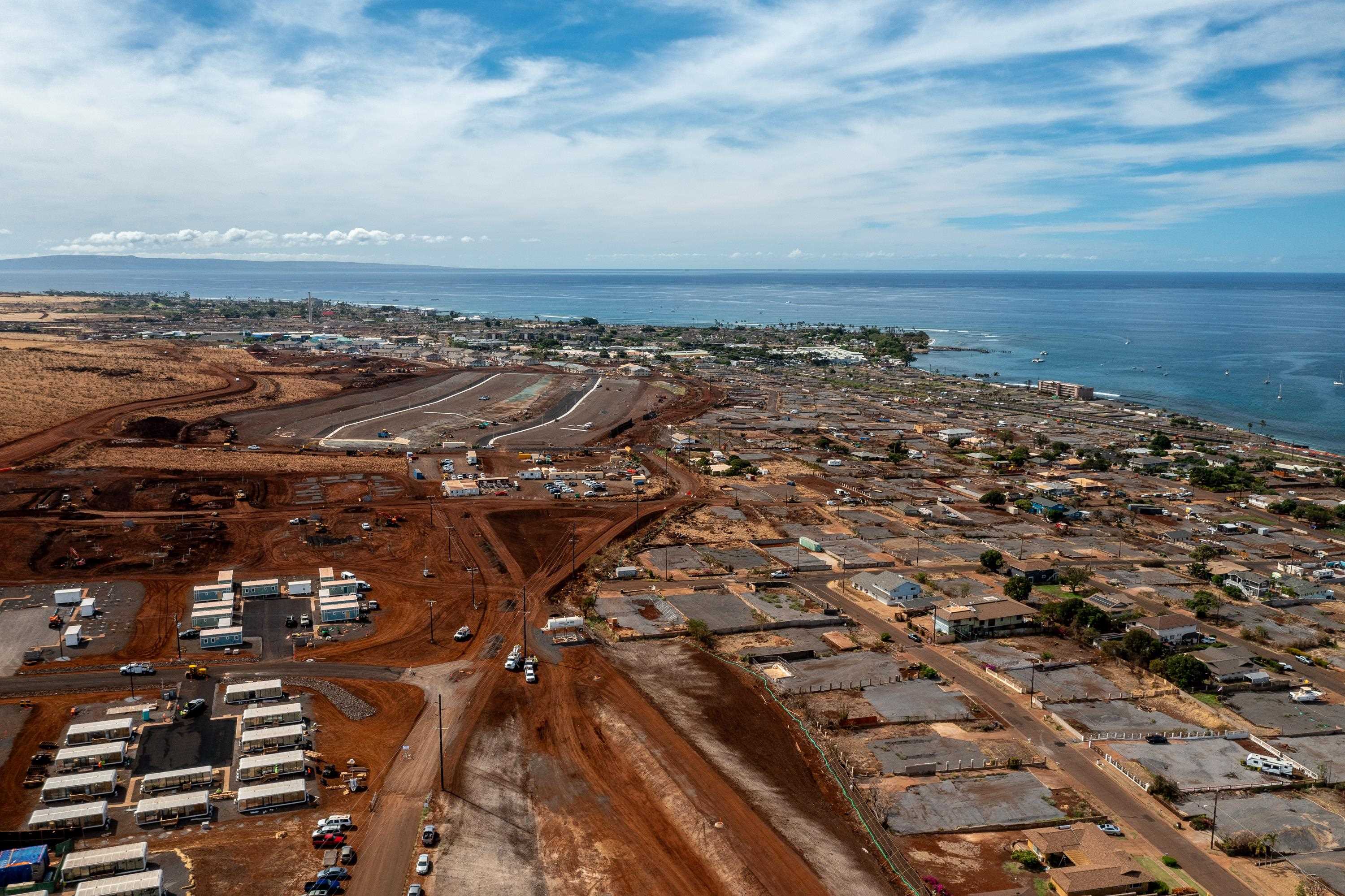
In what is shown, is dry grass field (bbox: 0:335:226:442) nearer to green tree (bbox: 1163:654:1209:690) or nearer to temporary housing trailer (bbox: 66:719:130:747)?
temporary housing trailer (bbox: 66:719:130:747)

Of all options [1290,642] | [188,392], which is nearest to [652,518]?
[1290,642]

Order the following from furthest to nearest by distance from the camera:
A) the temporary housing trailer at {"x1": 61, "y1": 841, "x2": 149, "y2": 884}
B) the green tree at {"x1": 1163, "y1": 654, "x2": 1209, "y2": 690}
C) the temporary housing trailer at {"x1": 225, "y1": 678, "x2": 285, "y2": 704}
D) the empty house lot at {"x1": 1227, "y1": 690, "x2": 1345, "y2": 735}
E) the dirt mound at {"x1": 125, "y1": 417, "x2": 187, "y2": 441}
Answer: the dirt mound at {"x1": 125, "y1": 417, "x2": 187, "y2": 441} → the green tree at {"x1": 1163, "y1": 654, "x2": 1209, "y2": 690} → the empty house lot at {"x1": 1227, "y1": 690, "x2": 1345, "y2": 735} → the temporary housing trailer at {"x1": 225, "y1": 678, "x2": 285, "y2": 704} → the temporary housing trailer at {"x1": 61, "y1": 841, "x2": 149, "y2": 884}

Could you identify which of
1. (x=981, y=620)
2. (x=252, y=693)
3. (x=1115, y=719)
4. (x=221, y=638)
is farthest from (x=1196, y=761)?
(x=221, y=638)

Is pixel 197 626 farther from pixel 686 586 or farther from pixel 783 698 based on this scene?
pixel 783 698

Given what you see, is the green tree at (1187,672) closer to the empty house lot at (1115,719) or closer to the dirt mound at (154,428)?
the empty house lot at (1115,719)

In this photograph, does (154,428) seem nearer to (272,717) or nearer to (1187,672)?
(272,717)

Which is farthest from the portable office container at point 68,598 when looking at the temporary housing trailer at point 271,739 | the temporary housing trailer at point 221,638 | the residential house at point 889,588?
the residential house at point 889,588

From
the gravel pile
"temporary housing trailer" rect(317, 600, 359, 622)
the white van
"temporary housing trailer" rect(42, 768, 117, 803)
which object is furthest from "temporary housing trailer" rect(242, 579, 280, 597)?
the white van
